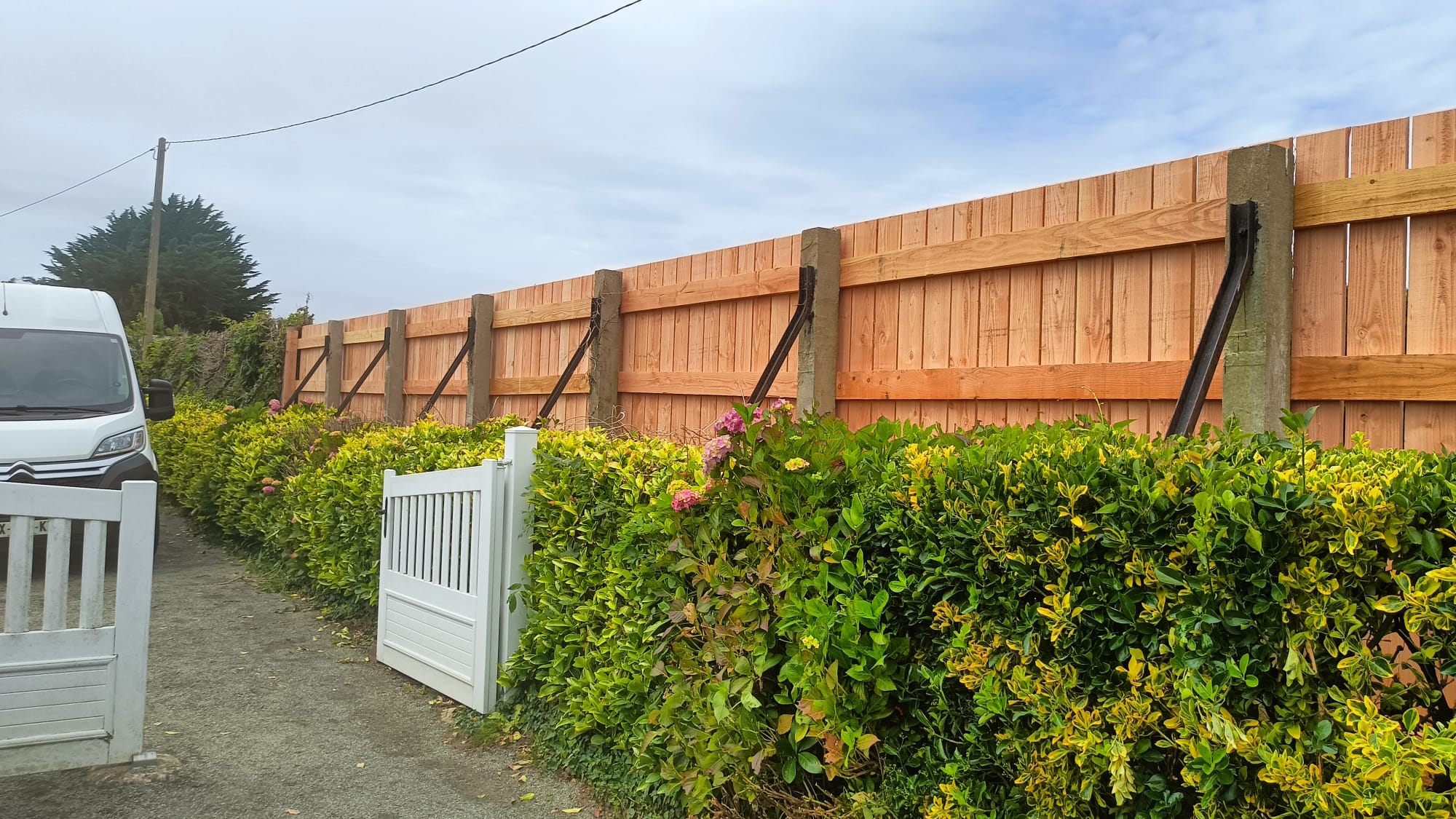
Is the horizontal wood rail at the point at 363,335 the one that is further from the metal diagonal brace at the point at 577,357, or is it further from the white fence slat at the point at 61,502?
the white fence slat at the point at 61,502

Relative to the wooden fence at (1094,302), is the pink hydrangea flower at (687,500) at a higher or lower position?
lower

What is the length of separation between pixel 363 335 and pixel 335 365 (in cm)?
130

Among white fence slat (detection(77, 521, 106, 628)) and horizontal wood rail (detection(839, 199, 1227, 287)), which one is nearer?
white fence slat (detection(77, 521, 106, 628))

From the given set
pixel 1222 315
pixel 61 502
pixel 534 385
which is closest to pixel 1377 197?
pixel 1222 315

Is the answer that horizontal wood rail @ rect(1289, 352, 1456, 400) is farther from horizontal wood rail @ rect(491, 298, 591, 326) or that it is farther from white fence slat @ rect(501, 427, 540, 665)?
horizontal wood rail @ rect(491, 298, 591, 326)

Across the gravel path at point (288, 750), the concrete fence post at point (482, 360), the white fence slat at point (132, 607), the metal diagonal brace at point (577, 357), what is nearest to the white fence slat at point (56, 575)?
the white fence slat at point (132, 607)

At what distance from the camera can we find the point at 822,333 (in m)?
6.04

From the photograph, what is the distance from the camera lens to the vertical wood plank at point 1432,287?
3715mm

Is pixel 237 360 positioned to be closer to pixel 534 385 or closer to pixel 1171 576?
pixel 534 385

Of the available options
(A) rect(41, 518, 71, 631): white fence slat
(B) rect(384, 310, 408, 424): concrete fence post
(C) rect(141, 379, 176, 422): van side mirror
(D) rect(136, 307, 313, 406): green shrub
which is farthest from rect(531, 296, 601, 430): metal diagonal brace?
(D) rect(136, 307, 313, 406): green shrub

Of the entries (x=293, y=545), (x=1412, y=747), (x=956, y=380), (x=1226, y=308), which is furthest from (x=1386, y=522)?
(x=293, y=545)

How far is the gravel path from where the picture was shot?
3930 mm

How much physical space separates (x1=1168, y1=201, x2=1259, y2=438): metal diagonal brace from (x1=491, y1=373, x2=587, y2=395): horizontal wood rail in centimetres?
560

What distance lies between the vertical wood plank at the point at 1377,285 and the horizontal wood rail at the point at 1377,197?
51 mm
